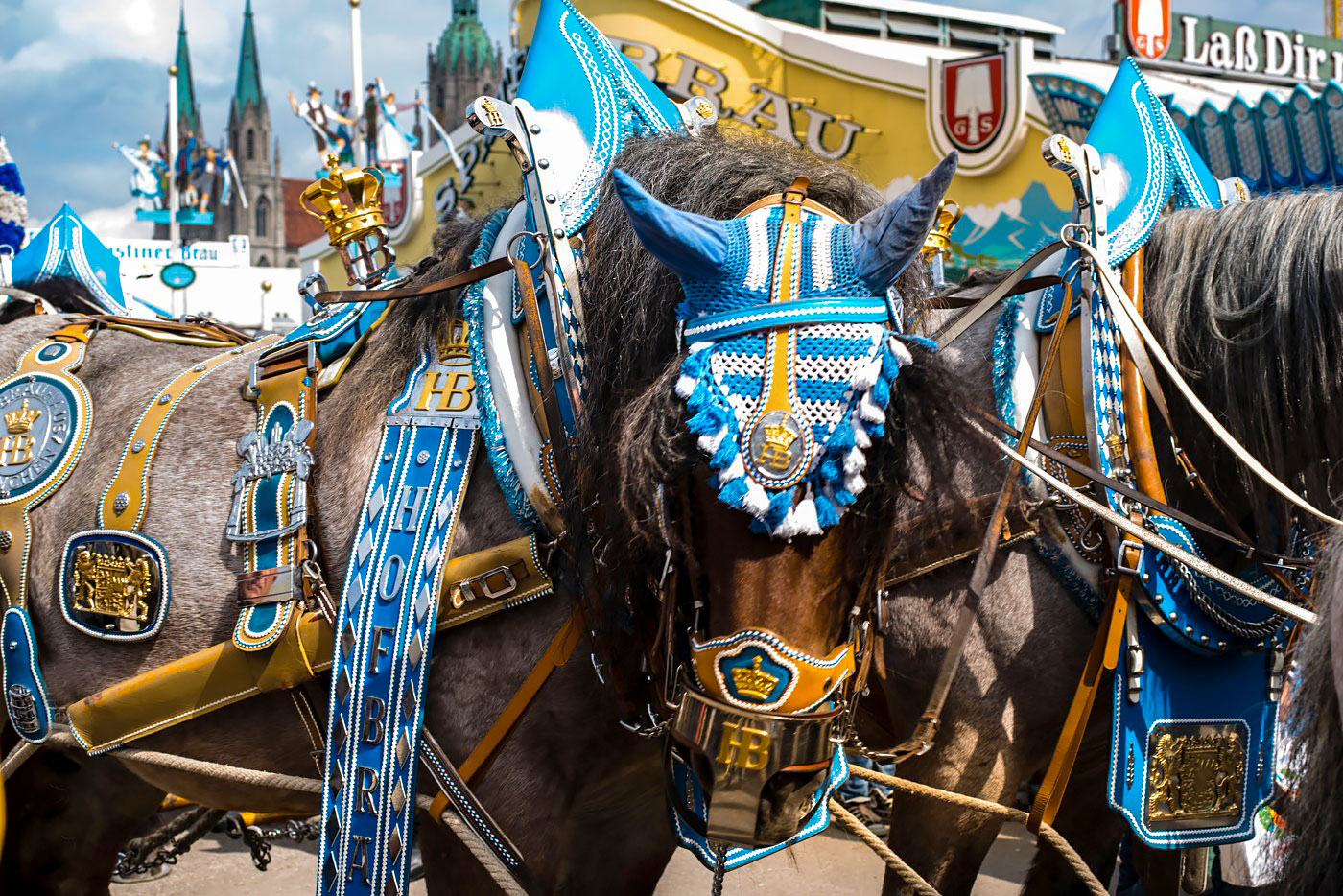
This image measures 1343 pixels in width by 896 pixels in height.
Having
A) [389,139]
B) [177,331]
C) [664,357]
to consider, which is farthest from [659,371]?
[389,139]

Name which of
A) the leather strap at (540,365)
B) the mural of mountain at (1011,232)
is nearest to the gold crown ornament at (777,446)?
the leather strap at (540,365)

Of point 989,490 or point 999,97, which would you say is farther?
point 999,97

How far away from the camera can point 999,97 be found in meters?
9.06

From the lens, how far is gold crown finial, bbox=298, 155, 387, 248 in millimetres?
2697

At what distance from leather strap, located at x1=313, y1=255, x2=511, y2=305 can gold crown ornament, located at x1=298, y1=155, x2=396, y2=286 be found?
0.23m

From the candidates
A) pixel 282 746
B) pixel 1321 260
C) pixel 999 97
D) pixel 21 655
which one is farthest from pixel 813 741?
pixel 999 97

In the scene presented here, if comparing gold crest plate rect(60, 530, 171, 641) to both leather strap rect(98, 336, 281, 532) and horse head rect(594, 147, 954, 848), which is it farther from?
horse head rect(594, 147, 954, 848)

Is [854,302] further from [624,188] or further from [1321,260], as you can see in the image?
[1321,260]

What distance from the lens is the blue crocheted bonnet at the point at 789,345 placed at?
66.2 inches

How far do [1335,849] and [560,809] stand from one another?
51.8 inches

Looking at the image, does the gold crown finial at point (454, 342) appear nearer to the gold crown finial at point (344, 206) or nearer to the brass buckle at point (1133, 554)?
the gold crown finial at point (344, 206)

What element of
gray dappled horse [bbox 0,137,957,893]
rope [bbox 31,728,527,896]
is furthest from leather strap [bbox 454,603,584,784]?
rope [bbox 31,728,527,896]

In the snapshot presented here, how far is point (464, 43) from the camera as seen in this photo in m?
73.2

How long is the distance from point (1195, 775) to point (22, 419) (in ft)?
8.31
